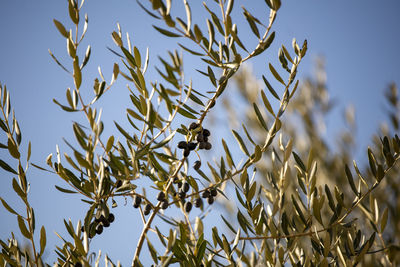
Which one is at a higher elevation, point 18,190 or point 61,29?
point 61,29

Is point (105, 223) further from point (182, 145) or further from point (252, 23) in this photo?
point (252, 23)

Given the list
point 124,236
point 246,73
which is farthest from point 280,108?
point 124,236

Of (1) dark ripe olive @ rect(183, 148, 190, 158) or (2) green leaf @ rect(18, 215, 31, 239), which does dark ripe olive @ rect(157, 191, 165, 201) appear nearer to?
(1) dark ripe olive @ rect(183, 148, 190, 158)

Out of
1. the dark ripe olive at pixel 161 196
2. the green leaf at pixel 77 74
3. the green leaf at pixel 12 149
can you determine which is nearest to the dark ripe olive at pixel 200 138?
the dark ripe olive at pixel 161 196

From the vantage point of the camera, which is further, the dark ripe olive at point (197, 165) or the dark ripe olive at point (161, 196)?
the dark ripe olive at point (197, 165)

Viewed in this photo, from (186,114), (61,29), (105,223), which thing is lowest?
(105,223)

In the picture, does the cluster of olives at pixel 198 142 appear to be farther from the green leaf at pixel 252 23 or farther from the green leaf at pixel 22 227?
the green leaf at pixel 22 227

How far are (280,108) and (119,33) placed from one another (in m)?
0.33

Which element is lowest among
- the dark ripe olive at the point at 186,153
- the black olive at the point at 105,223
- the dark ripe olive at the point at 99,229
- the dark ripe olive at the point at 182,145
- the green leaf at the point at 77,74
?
the black olive at the point at 105,223

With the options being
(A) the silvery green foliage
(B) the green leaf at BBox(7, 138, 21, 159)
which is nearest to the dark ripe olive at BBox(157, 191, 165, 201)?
(A) the silvery green foliage

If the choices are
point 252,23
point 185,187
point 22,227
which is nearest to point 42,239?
point 22,227

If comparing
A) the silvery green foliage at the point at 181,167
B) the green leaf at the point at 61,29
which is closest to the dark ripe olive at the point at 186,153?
the silvery green foliage at the point at 181,167

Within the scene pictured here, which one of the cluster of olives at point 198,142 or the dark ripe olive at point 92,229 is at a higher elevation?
the cluster of olives at point 198,142

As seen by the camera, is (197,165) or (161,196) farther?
(197,165)
